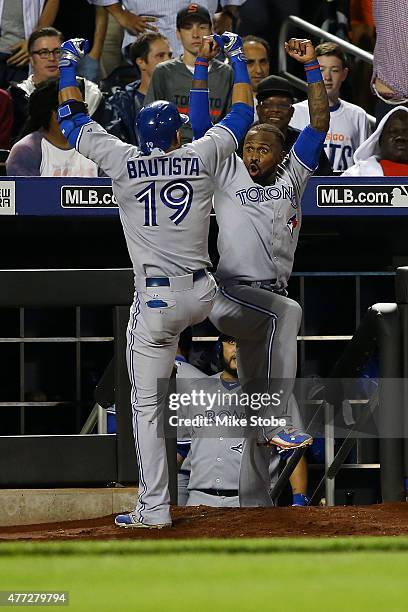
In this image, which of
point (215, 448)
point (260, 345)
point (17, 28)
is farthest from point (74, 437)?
point (17, 28)

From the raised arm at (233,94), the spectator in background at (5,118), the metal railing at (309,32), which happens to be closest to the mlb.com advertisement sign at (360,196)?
the raised arm at (233,94)

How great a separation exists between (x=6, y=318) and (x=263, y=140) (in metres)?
2.94

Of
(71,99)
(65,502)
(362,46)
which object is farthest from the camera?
(362,46)

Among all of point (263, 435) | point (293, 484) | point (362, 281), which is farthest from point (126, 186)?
point (362, 281)

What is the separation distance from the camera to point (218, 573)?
15.2 feet

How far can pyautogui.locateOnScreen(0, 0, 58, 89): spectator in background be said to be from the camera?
959 cm

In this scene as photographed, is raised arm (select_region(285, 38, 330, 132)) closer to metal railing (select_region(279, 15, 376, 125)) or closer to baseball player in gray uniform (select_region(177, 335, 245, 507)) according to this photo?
baseball player in gray uniform (select_region(177, 335, 245, 507))

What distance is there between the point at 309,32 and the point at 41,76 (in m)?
2.35

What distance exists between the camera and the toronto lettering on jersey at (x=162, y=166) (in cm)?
605

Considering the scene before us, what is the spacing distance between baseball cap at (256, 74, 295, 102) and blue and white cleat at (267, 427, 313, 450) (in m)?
2.83

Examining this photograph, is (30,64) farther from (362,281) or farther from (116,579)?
(116,579)

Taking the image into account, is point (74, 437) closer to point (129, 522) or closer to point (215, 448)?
point (215, 448)

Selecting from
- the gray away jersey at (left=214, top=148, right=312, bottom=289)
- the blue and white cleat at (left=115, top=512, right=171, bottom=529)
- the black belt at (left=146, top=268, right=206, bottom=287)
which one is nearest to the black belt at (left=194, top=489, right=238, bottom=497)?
the blue and white cleat at (left=115, top=512, right=171, bottom=529)

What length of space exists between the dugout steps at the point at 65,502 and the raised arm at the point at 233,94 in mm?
1934
